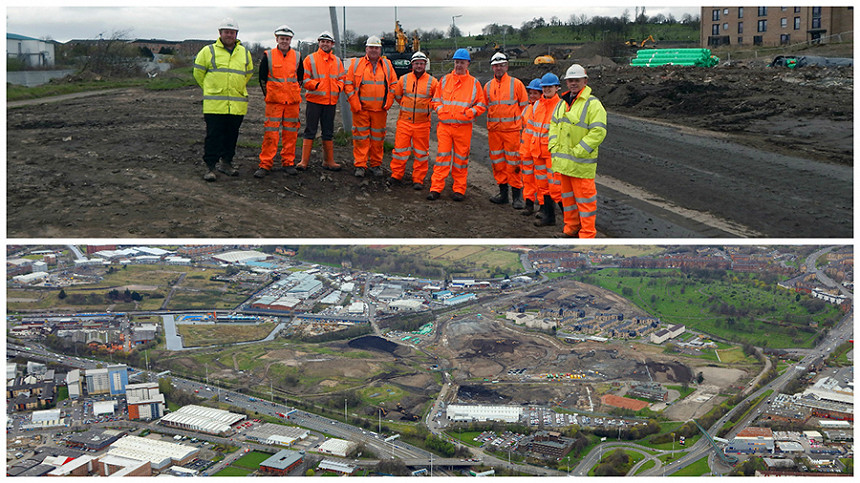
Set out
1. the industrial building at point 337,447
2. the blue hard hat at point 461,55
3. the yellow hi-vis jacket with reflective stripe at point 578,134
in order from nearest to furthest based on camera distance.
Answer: the yellow hi-vis jacket with reflective stripe at point 578,134 → the industrial building at point 337,447 → the blue hard hat at point 461,55

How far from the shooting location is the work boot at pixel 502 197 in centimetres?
848

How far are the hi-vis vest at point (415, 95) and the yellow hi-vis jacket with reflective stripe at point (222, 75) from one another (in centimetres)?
161

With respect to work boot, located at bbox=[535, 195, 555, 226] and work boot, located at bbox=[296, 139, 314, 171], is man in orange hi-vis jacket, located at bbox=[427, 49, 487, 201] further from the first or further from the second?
work boot, located at bbox=[296, 139, 314, 171]

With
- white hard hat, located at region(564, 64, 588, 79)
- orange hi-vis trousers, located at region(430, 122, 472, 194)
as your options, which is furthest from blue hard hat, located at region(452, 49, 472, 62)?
white hard hat, located at region(564, 64, 588, 79)

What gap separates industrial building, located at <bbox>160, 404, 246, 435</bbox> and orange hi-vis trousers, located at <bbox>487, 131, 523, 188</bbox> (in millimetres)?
3831

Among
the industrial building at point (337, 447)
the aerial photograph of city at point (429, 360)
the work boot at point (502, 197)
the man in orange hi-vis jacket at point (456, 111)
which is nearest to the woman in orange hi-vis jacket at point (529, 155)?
the work boot at point (502, 197)

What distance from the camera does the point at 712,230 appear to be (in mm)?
7859

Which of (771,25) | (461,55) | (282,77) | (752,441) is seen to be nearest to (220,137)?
(282,77)

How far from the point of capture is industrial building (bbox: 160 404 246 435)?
753 cm

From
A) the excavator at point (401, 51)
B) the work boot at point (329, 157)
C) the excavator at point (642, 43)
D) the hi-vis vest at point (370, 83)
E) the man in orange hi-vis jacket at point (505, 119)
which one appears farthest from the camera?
the excavator at point (642, 43)

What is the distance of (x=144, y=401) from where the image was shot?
25.5 feet

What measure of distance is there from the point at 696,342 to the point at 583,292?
4.82 feet

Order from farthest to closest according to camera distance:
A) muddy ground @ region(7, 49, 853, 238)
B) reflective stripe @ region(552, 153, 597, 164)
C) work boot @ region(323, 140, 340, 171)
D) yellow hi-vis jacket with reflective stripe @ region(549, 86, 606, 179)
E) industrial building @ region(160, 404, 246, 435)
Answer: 1. work boot @ region(323, 140, 340, 171)
2. industrial building @ region(160, 404, 246, 435)
3. muddy ground @ region(7, 49, 853, 238)
4. reflective stripe @ region(552, 153, 597, 164)
5. yellow hi-vis jacket with reflective stripe @ region(549, 86, 606, 179)

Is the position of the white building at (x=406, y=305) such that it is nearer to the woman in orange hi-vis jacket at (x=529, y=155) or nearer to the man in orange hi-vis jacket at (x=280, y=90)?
the woman in orange hi-vis jacket at (x=529, y=155)
